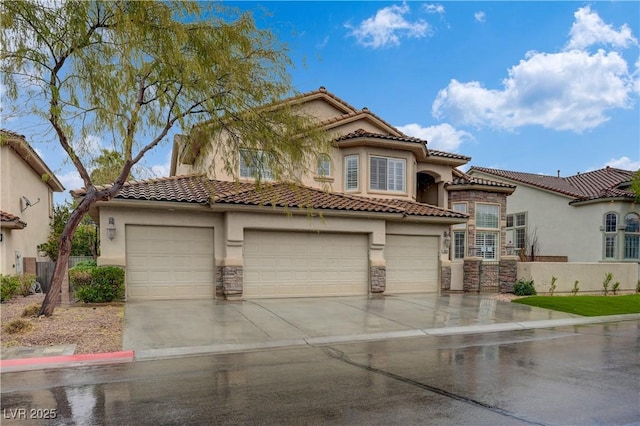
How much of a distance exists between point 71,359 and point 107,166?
208 inches

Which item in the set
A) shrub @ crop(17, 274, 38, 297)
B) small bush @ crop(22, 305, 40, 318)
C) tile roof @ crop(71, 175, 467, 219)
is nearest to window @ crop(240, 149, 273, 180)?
tile roof @ crop(71, 175, 467, 219)

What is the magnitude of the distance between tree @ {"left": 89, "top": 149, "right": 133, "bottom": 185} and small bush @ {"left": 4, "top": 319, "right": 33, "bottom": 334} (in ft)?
12.1

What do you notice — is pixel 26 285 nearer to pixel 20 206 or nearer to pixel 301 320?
pixel 20 206

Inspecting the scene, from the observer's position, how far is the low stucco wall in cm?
1883

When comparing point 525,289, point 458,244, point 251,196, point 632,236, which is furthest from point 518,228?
point 251,196

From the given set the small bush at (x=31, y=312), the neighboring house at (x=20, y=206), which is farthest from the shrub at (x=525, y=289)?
the neighboring house at (x=20, y=206)

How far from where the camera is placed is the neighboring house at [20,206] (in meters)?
17.0

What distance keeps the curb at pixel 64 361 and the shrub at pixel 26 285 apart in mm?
10216

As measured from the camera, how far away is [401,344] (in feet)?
31.2

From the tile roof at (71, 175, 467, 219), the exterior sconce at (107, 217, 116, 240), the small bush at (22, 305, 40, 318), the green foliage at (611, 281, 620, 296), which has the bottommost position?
the green foliage at (611, 281, 620, 296)

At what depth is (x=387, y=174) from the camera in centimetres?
1905

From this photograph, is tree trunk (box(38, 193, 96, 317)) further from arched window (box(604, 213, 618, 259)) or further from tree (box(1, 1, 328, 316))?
arched window (box(604, 213, 618, 259))

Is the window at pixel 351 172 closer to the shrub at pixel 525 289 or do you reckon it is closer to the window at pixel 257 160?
the window at pixel 257 160

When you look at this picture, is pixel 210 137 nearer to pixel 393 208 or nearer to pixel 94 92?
pixel 94 92
